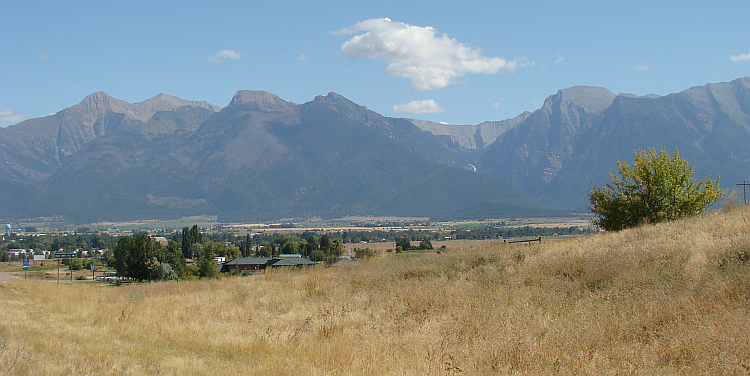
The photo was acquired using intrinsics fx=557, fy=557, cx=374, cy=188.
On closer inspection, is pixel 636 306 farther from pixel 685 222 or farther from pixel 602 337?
pixel 685 222

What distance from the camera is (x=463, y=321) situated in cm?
1311

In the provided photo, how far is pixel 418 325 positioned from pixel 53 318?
12091 mm

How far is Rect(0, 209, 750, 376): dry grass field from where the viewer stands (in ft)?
32.4

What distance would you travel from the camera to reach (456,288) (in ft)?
54.4

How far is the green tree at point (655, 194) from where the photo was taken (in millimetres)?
26641

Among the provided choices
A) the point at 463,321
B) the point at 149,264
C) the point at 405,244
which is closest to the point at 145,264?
the point at 149,264

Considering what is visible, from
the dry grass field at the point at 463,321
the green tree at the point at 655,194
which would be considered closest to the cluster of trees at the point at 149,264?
the dry grass field at the point at 463,321

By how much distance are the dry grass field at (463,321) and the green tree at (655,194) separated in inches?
205

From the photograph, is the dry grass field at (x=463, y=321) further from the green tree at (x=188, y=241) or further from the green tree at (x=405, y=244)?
the green tree at (x=188, y=241)

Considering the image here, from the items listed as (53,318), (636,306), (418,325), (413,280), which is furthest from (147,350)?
(636,306)

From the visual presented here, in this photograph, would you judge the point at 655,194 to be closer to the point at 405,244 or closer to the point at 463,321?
the point at 463,321

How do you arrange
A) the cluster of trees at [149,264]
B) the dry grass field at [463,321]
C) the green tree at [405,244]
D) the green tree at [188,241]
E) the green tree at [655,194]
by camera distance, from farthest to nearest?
the green tree at [188,241]
the green tree at [405,244]
the cluster of trees at [149,264]
the green tree at [655,194]
the dry grass field at [463,321]

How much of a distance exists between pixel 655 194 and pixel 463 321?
59.8 ft

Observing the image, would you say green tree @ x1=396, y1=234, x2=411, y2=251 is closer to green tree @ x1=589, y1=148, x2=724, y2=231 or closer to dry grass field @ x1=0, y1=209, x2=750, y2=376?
green tree @ x1=589, y1=148, x2=724, y2=231
